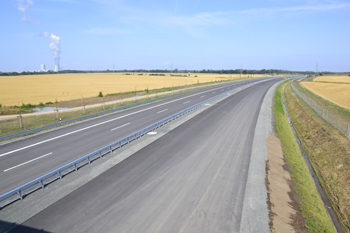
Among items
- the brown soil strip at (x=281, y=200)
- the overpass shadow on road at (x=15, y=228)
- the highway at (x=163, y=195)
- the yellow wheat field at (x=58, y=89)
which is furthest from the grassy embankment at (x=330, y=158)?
the yellow wheat field at (x=58, y=89)

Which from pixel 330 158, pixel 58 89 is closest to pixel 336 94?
pixel 330 158

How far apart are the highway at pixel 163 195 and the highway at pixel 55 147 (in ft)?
12.1

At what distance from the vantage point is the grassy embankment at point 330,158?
13.5 m

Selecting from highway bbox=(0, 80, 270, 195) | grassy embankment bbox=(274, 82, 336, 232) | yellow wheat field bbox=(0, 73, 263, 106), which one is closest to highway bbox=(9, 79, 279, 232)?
grassy embankment bbox=(274, 82, 336, 232)

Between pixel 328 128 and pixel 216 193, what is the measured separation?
1933cm

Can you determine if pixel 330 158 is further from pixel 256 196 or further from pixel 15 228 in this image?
pixel 15 228

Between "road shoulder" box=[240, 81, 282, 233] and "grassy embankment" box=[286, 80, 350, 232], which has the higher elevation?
"road shoulder" box=[240, 81, 282, 233]

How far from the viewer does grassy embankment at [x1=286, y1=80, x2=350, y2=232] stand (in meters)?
13.5

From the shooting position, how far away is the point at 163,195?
36.2 ft

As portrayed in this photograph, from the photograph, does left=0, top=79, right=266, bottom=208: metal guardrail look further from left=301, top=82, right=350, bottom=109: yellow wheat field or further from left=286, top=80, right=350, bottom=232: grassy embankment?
left=301, top=82, right=350, bottom=109: yellow wheat field

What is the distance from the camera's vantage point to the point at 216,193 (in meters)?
11.3

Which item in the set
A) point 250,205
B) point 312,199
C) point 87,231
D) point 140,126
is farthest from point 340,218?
point 140,126

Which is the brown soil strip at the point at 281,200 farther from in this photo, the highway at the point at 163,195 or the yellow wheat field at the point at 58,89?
the yellow wheat field at the point at 58,89

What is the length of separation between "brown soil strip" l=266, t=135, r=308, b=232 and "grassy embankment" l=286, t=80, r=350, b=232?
9.28ft
